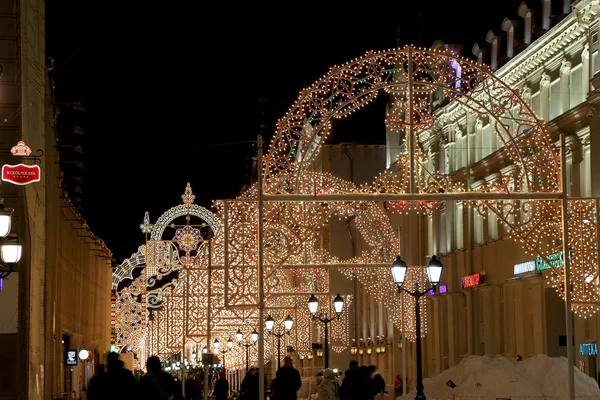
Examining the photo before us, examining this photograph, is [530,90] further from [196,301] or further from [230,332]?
[230,332]

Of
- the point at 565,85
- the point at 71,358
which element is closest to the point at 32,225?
the point at 71,358

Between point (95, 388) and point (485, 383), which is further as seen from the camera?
point (485, 383)

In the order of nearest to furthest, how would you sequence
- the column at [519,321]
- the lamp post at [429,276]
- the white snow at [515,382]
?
the lamp post at [429,276]
the white snow at [515,382]
the column at [519,321]

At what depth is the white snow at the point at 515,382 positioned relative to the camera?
23.4m

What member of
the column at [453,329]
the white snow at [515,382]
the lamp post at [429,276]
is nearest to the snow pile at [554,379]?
the white snow at [515,382]

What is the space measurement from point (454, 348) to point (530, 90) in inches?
565

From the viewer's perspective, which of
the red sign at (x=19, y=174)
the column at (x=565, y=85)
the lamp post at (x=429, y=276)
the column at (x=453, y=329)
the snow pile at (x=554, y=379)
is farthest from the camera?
the column at (x=453, y=329)

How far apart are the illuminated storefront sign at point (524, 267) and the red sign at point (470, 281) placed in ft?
15.0

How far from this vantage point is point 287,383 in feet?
79.2

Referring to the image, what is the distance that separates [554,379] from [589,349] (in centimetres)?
998

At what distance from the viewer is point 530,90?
132ft

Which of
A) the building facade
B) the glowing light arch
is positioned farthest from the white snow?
the building facade

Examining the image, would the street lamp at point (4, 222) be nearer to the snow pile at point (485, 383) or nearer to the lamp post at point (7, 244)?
the lamp post at point (7, 244)

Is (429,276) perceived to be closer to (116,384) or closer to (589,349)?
(116,384)
